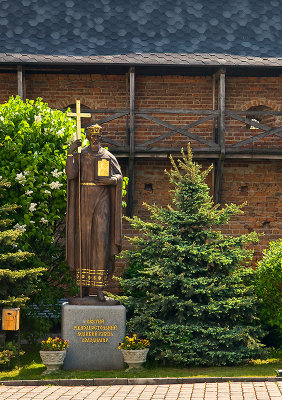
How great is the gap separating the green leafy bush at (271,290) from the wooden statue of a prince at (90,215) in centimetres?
264

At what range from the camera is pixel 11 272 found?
13.3m

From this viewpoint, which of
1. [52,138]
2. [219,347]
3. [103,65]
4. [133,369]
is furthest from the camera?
[103,65]

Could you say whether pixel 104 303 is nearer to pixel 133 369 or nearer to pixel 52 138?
pixel 133 369

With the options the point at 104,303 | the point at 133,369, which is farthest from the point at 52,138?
the point at 133,369

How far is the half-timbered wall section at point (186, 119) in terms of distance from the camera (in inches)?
763

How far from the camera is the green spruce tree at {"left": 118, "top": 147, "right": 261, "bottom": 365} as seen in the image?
43.9 feet

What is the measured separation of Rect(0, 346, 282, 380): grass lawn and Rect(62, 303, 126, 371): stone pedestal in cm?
28

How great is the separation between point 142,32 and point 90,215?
8.16 metres

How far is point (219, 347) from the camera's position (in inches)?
532

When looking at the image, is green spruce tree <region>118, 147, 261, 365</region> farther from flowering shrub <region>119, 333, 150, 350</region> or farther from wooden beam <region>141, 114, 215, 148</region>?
wooden beam <region>141, 114, 215, 148</region>

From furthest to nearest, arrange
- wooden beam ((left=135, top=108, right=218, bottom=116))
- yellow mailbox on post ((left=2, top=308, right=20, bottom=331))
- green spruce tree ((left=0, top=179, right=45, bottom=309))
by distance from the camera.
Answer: wooden beam ((left=135, top=108, right=218, bottom=116)) → green spruce tree ((left=0, top=179, right=45, bottom=309)) → yellow mailbox on post ((left=2, top=308, right=20, bottom=331))

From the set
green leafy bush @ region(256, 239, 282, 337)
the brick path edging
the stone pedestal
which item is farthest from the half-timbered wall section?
the brick path edging

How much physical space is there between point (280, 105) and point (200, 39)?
2310 mm

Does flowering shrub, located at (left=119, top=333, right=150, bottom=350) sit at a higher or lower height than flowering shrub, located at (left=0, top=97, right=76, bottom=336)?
lower
